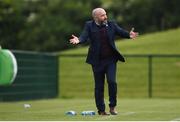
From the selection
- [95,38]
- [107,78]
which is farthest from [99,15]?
[107,78]

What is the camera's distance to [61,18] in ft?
366

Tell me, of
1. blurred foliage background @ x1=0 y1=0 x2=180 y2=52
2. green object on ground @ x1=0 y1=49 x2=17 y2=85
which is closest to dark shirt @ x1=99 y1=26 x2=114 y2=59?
green object on ground @ x1=0 y1=49 x2=17 y2=85

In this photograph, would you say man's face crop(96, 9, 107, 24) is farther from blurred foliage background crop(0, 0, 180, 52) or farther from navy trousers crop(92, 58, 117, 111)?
blurred foliage background crop(0, 0, 180, 52)

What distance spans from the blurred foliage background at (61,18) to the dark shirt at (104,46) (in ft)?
273

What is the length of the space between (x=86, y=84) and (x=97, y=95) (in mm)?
19075

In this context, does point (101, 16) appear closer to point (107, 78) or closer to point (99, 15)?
point (99, 15)

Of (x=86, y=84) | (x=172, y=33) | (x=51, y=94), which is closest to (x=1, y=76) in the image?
(x=51, y=94)

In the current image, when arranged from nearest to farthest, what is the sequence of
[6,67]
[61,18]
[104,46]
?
[104,46]
[6,67]
[61,18]

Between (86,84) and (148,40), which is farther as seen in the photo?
(148,40)

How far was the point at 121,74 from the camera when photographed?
3684 cm

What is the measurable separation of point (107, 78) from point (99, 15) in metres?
1.19

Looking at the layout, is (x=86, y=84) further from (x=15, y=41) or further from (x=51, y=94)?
(x=15, y=41)

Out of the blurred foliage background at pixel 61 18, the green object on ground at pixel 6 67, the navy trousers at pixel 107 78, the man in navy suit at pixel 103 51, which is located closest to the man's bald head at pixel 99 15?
the man in navy suit at pixel 103 51

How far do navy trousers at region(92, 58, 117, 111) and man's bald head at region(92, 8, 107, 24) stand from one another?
774 millimetres
